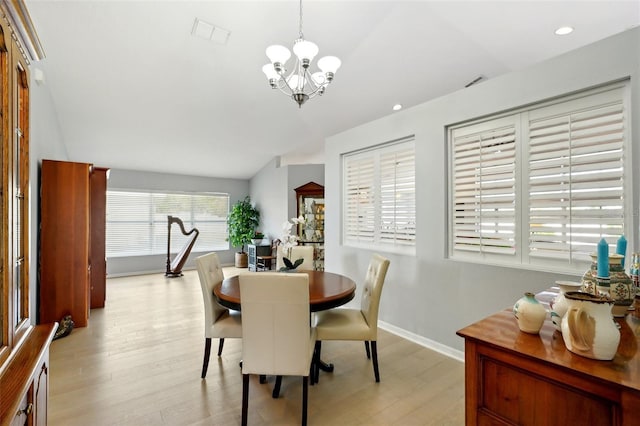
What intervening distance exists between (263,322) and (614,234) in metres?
2.49

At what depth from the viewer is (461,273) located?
2912 mm

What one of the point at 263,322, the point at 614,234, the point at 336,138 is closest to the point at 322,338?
the point at 263,322

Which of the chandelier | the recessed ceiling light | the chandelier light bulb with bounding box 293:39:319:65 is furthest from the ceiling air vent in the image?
the recessed ceiling light

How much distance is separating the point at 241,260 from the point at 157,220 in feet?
7.42

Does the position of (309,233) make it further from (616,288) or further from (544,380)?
(544,380)

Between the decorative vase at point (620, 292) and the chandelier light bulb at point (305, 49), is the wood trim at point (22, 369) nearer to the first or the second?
the decorative vase at point (620, 292)

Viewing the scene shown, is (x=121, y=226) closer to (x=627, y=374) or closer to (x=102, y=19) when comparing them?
(x=102, y=19)

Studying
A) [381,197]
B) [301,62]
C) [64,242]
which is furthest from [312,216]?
[301,62]

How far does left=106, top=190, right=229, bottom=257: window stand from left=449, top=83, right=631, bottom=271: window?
22.0ft

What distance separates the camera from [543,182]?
2.45m

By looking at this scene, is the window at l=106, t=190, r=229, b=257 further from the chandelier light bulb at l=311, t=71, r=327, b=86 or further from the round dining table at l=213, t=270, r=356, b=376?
the chandelier light bulb at l=311, t=71, r=327, b=86

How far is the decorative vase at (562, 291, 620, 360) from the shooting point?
0.94 m

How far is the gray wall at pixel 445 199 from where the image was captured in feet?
6.95

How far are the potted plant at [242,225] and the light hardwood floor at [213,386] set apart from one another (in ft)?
14.1
